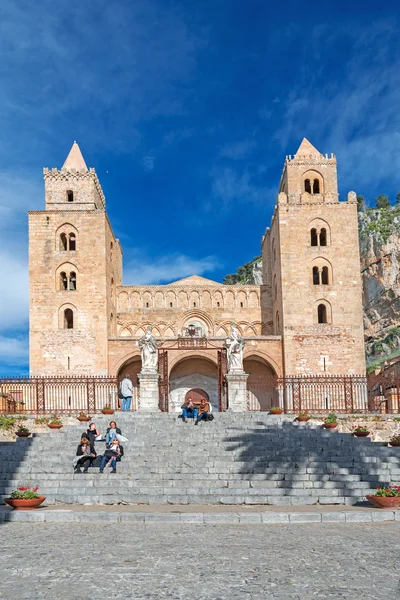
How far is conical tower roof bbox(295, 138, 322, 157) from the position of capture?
127 ft

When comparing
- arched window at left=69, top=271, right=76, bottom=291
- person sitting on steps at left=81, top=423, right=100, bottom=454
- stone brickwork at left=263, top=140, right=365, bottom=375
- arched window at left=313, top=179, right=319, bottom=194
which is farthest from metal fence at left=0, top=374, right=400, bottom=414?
arched window at left=313, top=179, right=319, bottom=194

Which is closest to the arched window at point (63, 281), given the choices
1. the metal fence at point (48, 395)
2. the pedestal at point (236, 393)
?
the metal fence at point (48, 395)

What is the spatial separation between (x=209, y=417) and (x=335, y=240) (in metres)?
20.0

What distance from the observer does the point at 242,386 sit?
72.9 feet

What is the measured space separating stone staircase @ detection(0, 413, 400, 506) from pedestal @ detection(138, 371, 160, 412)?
431 centimetres

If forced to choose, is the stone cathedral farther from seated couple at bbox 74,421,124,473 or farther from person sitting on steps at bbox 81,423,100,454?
seated couple at bbox 74,421,124,473

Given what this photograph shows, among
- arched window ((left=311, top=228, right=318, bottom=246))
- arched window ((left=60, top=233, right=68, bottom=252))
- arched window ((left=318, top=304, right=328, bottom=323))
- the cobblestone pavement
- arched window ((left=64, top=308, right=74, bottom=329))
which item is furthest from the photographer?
arched window ((left=311, top=228, right=318, bottom=246))

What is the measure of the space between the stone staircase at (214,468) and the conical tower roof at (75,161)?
2411 centimetres

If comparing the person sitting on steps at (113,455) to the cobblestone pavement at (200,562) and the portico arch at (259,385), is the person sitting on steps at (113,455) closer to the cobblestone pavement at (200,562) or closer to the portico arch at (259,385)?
the cobblestone pavement at (200,562)

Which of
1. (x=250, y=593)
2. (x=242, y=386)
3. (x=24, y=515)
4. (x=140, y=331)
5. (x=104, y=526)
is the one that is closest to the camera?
(x=250, y=593)

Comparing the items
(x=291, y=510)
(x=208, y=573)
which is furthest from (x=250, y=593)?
(x=291, y=510)

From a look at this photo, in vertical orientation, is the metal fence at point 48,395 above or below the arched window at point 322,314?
below

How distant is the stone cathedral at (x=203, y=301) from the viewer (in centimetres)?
3391

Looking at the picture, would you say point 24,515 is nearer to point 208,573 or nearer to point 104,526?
point 104,526
